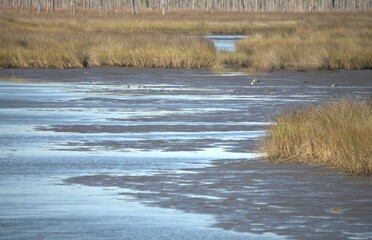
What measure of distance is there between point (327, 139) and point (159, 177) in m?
2.79

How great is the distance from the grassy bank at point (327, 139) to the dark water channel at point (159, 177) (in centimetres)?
32

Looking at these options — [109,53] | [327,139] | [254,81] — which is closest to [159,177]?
[327,139]

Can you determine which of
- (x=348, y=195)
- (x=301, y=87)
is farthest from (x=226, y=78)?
(x=348, y=195)

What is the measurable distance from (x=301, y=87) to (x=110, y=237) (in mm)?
22894

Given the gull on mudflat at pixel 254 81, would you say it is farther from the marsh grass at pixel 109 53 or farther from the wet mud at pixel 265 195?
the wet mud at pixel 265 195

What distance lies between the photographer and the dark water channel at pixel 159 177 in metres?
10.5

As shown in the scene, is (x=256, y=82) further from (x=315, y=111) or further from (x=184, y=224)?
(x=184, y=224)

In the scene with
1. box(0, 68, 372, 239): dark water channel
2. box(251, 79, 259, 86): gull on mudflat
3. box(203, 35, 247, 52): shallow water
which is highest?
box(0, 68, 372, 239): dark water channel

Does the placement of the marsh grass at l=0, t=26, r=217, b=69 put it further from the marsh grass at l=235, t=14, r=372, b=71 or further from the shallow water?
the shallow water

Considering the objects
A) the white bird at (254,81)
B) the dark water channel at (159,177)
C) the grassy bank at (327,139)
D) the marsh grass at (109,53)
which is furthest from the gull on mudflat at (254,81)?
the grassy bank at (327,139)

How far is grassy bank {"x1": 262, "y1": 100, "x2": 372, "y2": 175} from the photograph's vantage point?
46.2ft

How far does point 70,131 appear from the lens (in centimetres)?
2011

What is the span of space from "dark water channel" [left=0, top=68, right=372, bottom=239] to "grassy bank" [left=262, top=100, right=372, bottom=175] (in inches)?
12.8

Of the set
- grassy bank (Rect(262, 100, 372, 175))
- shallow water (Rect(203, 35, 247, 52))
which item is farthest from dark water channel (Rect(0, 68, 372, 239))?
shallow water (Rect(203, 35, 247, 52))
